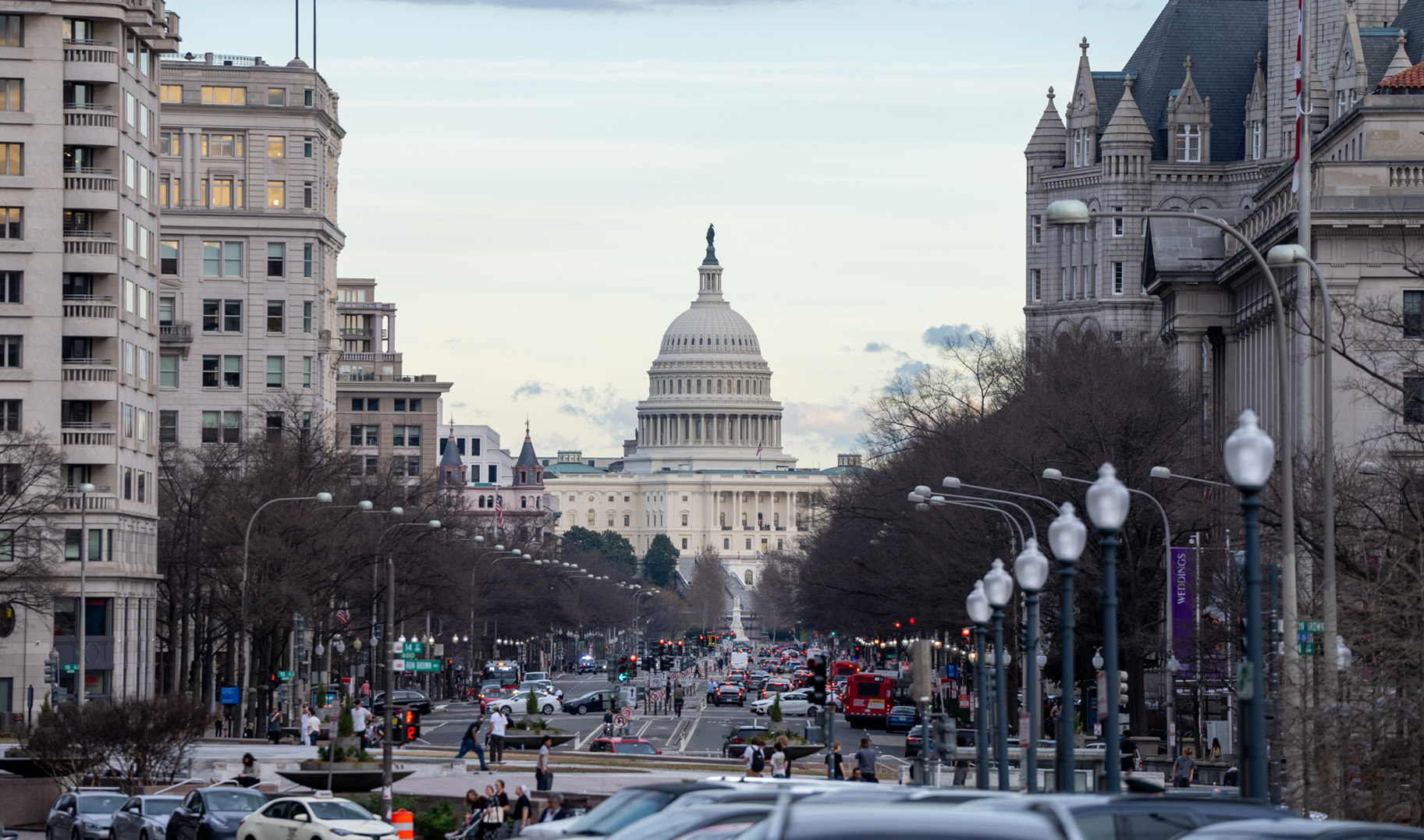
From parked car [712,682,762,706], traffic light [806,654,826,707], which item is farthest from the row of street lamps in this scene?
parked car [712,682,762,706]

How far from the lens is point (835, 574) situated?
99000 millimetres

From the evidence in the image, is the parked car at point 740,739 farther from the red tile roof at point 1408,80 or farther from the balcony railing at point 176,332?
the balcony railing at point 176,332

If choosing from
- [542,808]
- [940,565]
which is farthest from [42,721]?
[940,565]

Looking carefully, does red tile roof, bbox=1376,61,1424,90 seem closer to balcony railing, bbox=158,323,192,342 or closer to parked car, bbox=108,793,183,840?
parked car, bbox=108,793,183,840

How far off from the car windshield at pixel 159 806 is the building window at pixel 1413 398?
21.1 meters

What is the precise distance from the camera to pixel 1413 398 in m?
36.8

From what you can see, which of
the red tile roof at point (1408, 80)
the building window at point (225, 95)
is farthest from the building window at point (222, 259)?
the red tile roof at point (1408, 80)

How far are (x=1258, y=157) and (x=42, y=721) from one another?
92.8m

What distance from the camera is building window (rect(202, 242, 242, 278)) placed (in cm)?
11531

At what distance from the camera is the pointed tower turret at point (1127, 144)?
129 meters

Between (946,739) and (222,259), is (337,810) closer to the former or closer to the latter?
(946,739)

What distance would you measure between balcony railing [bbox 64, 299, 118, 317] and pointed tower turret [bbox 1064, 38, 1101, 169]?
237 ft

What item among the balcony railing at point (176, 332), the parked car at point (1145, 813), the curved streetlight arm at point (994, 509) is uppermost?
the balcony railing at point (176, 332)

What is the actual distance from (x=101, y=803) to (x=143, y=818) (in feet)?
8.39
